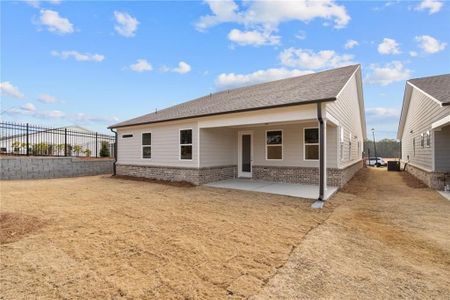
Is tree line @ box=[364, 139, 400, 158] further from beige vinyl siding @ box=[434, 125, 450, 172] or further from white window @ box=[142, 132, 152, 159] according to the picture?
white window @ box=[142, 132, 152, 159]

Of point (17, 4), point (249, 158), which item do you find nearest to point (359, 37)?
point (249, 158)

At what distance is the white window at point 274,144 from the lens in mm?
11531

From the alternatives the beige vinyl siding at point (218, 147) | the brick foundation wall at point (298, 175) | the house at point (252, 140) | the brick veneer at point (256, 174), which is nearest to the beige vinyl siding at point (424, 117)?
the house at point (252, 140)

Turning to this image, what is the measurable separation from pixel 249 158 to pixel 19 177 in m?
12.2

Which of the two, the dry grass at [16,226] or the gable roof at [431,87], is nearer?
the dry grass at [16,226]

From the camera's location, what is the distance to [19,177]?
1302cm

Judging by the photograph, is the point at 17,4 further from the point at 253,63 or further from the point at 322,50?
the point at 322,50

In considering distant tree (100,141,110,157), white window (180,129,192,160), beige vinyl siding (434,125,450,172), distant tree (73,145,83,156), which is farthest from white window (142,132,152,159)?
beige vinyl siding (434,125,450,172)

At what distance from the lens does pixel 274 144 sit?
11.7m

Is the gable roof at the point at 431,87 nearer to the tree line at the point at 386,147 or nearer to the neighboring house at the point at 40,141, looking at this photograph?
the neighboring house at the point at 40,141

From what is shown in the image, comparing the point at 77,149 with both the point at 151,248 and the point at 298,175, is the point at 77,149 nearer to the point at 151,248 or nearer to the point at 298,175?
the point at 298,175

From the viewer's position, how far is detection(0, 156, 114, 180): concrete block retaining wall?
12711mm

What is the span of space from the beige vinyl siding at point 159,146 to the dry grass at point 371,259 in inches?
289

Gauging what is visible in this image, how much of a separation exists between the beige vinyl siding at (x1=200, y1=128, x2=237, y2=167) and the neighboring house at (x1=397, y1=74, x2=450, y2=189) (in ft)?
27.9
